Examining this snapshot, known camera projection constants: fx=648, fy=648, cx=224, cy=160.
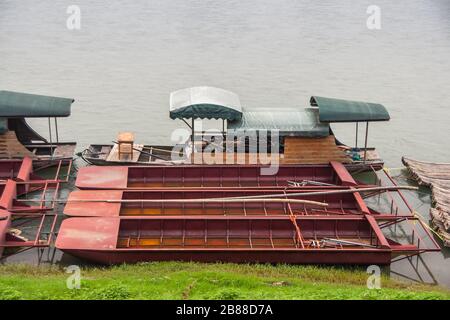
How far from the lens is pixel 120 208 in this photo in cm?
1866

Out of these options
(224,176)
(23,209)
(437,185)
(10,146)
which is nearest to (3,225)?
(23,209)

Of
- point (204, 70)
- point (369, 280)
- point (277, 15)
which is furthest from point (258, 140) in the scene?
point (277, 15)

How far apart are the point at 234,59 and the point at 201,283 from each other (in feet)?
75.2

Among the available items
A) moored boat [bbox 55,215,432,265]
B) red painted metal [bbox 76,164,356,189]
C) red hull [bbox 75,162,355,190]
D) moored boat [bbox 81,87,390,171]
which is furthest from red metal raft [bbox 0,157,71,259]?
red painted metal [bbox 76,164,356,189]

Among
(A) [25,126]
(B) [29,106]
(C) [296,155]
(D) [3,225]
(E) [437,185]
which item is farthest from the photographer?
(A) [25,126]

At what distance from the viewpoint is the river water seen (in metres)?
28.8

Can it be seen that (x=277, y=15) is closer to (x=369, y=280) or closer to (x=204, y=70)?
(x=204, y=70)

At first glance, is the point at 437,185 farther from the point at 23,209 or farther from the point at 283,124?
the point at 23,209

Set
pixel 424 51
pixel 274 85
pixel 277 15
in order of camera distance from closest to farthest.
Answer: pixel 274 85, pixel 424 51, pixel 277 15

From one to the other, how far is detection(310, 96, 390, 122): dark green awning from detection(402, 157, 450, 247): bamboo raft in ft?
9.87

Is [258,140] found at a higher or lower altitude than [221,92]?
lower

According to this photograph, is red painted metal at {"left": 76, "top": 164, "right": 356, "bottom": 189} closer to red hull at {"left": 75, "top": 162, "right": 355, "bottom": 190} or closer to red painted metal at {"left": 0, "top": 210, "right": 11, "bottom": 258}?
red hull at {"left": 75, "top": 162, "right": 355, "bottom": 190}

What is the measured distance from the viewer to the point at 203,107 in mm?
20438

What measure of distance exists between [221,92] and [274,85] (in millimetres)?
11421
